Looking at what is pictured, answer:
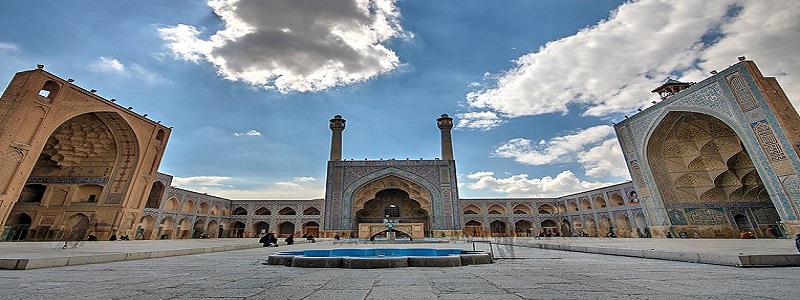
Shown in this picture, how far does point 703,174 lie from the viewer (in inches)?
577

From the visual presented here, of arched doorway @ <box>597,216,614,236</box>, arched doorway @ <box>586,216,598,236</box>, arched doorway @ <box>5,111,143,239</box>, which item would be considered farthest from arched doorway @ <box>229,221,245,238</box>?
arched doorway @ <box>597,216,614,236</box>

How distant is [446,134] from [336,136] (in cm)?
804

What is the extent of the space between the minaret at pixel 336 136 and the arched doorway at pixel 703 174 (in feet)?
57.9

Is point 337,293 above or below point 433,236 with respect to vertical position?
below

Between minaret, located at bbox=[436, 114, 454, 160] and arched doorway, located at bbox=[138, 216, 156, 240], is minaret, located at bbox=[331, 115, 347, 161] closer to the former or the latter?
minaret, located at bbox=[436, 114, 454, 160]

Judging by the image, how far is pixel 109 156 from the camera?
51.4ft

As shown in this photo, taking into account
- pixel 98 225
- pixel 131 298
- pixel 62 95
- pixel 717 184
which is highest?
pixel 62 95

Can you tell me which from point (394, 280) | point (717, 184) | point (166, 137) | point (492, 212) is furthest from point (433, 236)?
point (394, 280)

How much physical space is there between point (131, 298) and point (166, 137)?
18.4 metres

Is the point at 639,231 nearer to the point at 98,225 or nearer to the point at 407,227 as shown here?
the point at 407,227

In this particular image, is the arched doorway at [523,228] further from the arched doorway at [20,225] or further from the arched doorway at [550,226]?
the arched doorway at [20,225]

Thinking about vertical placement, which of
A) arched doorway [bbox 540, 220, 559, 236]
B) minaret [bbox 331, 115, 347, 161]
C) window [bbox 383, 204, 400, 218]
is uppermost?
minaret [bbox 331, 115, 347, 161]

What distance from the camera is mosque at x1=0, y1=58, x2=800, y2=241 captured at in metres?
10.8

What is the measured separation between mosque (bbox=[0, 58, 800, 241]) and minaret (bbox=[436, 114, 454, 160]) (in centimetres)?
8
